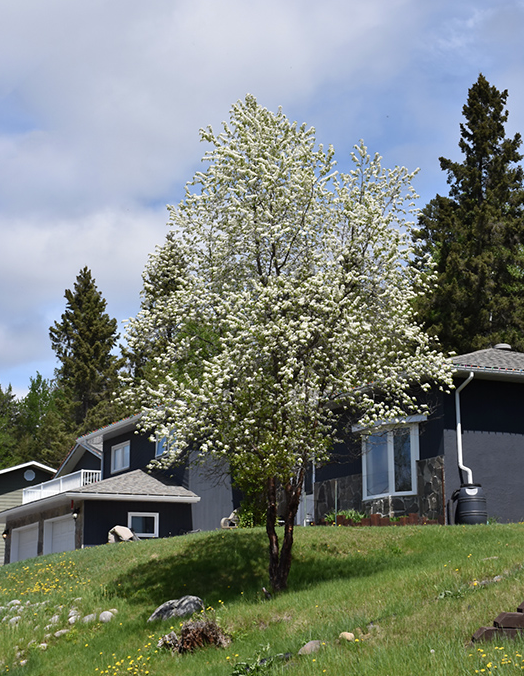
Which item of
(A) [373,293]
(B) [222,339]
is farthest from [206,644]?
(A) [373,293]

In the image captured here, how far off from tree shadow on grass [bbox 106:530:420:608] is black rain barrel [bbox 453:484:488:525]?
3.19 meters

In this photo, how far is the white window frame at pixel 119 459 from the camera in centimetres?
3169

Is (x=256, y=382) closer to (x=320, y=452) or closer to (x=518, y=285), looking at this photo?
(x=320, y=452)

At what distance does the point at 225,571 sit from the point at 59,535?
14670 mm

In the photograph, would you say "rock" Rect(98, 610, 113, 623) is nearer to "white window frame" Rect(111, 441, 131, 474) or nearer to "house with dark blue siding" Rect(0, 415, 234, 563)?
"house with dark blue siding" Rect(0, 415, 234, 563)

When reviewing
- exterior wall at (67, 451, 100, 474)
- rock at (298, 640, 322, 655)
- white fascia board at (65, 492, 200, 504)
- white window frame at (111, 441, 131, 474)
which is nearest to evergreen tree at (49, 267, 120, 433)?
exterior wall at (67, 451, 100, 474)

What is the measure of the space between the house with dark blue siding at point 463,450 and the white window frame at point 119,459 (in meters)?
12.8

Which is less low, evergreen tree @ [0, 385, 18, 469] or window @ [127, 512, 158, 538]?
evergreen tree @ [0, 385, 18, 469]

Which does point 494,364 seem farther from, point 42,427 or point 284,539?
point 42,427

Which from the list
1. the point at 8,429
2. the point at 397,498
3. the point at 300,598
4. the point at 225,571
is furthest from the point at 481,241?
the point at 8,429

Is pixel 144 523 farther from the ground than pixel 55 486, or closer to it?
closer to it

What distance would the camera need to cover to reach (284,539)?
14906 millimetres

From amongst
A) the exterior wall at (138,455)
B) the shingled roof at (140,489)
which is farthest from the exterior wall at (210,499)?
the exterior wall at (138,455)

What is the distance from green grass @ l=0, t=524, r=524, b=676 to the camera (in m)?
8.88
